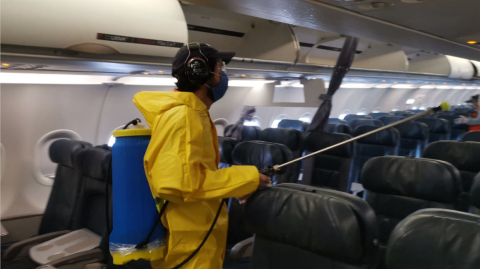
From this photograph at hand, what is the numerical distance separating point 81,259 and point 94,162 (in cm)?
81

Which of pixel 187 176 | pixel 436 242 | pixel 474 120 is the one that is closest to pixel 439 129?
pixel 474 120

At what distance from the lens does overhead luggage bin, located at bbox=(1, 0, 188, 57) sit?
2557mm

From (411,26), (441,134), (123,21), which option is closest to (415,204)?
(411,26)

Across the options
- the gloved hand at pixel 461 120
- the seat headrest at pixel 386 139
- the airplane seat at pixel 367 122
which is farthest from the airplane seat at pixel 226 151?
the gloved hand at pixel 461 120

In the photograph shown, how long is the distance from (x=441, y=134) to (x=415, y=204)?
5059 millimetres

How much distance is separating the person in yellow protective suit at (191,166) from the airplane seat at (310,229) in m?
0.14

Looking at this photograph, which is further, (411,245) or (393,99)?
(393,99)

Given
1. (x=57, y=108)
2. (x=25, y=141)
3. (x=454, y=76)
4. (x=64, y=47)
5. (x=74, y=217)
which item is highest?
(x=454, y=76)

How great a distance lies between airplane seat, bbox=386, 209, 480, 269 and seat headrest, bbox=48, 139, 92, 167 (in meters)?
3.16

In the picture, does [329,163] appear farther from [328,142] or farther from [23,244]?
[23,244]

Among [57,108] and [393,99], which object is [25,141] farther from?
[393,99]

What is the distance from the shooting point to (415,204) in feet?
9.23

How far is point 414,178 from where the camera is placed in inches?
110

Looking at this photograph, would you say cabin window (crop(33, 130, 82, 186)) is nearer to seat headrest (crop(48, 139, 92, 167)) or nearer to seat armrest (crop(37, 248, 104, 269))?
seat headrest (crop(48, 139, 92, 167))
